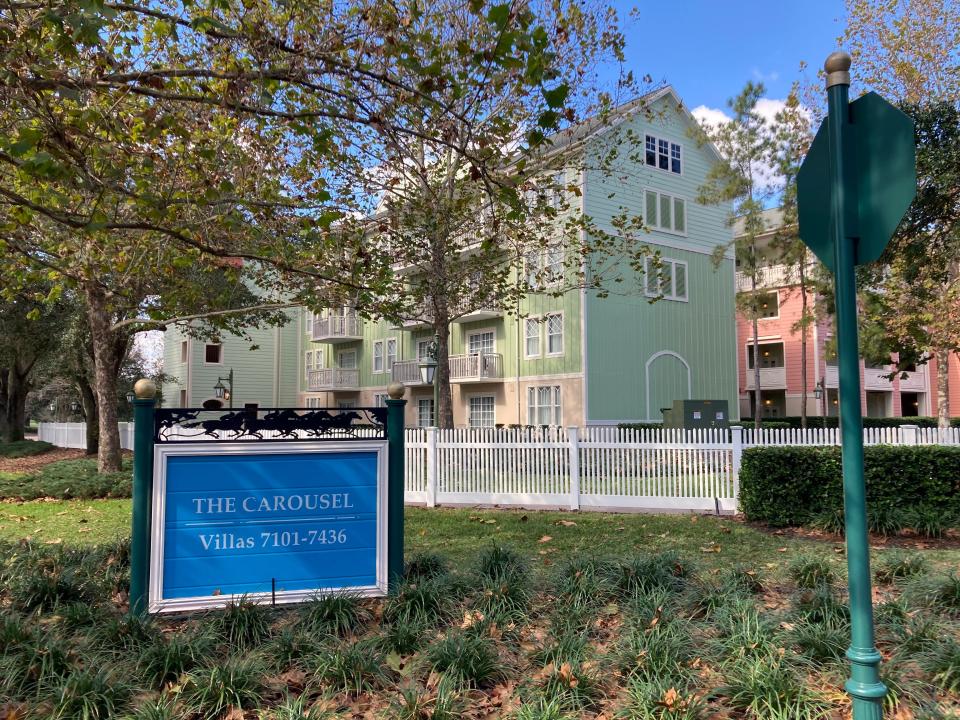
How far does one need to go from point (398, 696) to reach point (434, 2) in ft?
33.3

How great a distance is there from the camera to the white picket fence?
1127 cm

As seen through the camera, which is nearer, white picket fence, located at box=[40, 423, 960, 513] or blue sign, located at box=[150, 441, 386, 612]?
blue sign, located at box=[150, 441, 386, 612]

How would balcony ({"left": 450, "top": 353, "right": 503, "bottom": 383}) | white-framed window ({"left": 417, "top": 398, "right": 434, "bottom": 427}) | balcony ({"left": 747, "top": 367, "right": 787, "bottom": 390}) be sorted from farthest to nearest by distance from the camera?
1. balcony ({"left": 747, "top": 367, "right": 787, "bottom": 390})
2. white-framed window ({"left": 417, "top": 398, "right": 434, "bottom": 427})
3. balcony ({"left": 450, "top": 353, "right": 503, "bottom": 383})

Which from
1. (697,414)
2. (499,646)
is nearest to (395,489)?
(499,646)

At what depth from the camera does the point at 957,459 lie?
352 inches

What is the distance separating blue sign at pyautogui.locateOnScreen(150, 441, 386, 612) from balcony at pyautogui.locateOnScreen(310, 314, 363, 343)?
29635mm

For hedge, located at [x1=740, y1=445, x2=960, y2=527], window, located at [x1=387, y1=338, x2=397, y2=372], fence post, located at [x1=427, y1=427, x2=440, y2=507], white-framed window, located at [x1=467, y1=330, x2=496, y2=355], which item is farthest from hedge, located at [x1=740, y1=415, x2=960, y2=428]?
hedge, located at [x1=740, y1=445, x2=960, y2=527]

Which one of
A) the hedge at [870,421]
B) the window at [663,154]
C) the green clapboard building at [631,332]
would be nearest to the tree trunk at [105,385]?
the green clapboard building at [631,332]

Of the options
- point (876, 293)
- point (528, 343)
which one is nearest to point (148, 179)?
point (528, 343)

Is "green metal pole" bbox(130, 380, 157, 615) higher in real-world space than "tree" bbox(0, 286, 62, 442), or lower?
lower

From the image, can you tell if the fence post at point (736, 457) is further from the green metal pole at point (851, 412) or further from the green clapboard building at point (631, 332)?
the green clapboard building at point (631, 332)

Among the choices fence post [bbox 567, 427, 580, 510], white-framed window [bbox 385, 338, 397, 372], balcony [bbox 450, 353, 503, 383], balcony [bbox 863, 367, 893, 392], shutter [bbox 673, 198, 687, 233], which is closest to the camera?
fence post [bbox 567, 427, 580, 510]

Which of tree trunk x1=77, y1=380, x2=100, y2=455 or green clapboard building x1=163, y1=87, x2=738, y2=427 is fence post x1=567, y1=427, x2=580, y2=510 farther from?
tree trunk x1=77, y1=380, x2=100, y2=455

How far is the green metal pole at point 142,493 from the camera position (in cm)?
491
